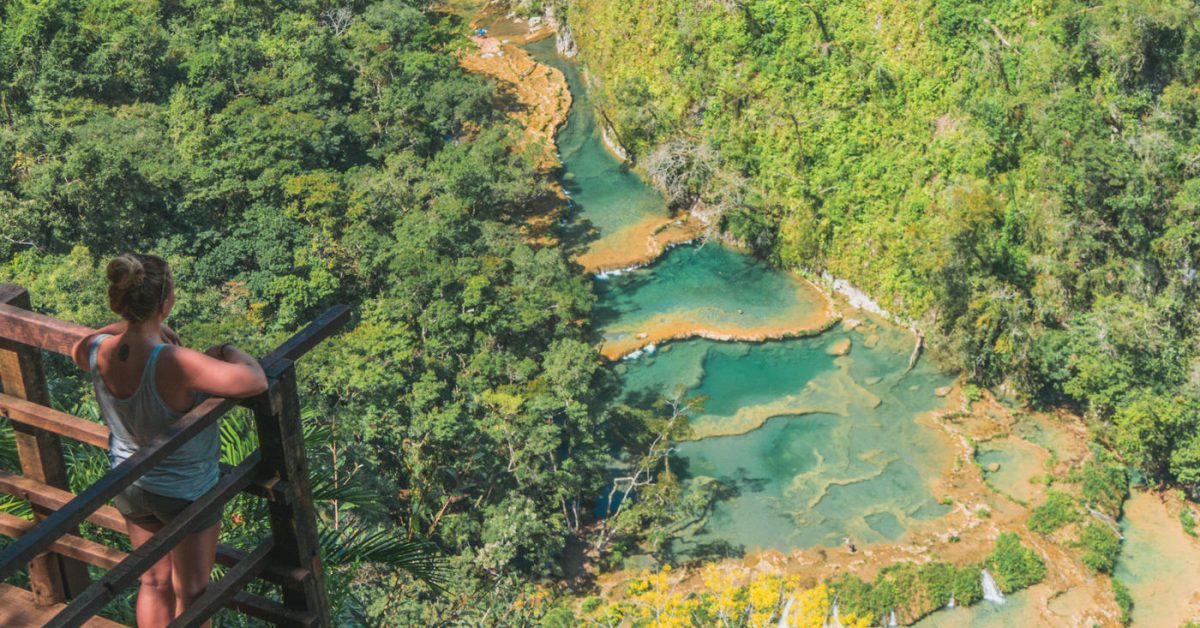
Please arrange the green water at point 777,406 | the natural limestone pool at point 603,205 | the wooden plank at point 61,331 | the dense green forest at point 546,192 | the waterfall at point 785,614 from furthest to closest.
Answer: the natural limestone pool at point 603,205 < the green water at point 777,406 < the dense green forest at point 546,192 < the waterfall at point 785,614 < the wooden plank at point 61,331

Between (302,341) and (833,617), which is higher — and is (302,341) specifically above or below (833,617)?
above

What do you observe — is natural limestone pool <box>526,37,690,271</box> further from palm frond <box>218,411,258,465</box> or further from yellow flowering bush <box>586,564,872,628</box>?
palm frond <box>218,411,258,465</box>

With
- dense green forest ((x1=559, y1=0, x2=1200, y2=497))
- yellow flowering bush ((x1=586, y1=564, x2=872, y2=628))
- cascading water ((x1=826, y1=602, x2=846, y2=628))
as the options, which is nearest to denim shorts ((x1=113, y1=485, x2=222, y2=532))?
yellow flowering bush ((x1=586, y1=564, x2=872, y2=628))

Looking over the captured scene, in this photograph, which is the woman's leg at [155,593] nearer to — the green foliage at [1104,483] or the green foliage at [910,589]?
the green foliage at [910,589]

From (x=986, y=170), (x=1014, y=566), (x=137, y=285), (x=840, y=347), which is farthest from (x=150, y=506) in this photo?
(x=986, y=170)

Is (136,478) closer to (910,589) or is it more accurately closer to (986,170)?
(910,589)

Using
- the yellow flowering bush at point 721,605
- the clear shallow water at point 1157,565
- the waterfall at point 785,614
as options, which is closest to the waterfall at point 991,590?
the clear shallow water at point 1157,565

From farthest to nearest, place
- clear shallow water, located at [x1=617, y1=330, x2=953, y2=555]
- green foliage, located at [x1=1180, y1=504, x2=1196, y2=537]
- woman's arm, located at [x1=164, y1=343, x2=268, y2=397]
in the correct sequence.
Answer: clear shallow water, located at [x1=617, y1=330, x2=953, y2=555], green foliage, located at [x1=1180, y1=504, x2=1196, y2=537], woman's arm, located at [x1=164, y1=343, x2=268, y2=397]
